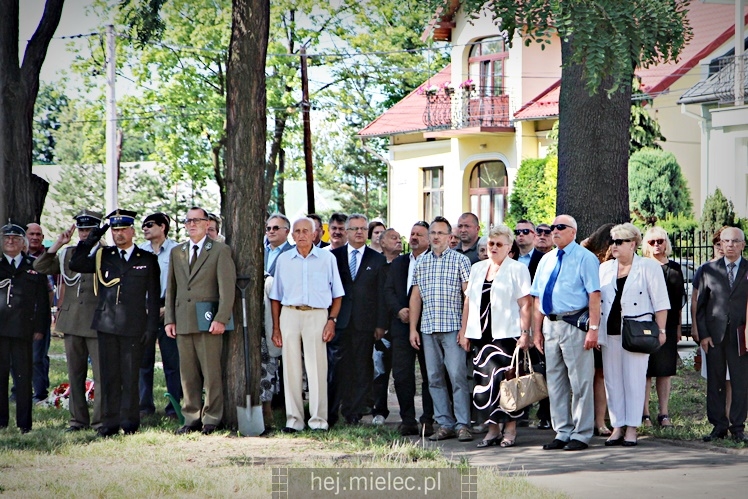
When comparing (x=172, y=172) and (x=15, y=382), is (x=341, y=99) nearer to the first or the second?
(x=172, y=172)

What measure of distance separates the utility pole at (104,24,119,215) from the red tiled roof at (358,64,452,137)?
881 cm

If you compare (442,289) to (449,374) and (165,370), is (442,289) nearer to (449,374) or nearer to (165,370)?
(449,374)

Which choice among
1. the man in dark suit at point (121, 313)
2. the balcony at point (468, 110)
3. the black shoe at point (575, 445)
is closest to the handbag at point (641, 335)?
the black shoe at point (575, 445)

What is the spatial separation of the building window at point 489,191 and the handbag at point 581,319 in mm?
24788

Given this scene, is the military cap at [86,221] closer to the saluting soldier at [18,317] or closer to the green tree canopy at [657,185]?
the saluting soldier at [18,317]

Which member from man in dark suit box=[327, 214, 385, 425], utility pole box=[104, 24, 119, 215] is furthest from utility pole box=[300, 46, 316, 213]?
→ man in dark suit box=[327, 214, 385, 425]

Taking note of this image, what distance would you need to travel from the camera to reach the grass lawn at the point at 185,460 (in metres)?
7.95

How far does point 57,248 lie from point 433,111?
2537 centimetres

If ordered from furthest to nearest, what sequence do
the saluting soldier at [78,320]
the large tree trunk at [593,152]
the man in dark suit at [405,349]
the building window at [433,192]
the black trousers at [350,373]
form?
the building window at [433,192] < the large tree trunk at [593,152] < the black trousers at [350,373] < the saluting soldier at [78,320] < the man in dark suit at [405,349]

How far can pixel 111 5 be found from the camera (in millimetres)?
40375

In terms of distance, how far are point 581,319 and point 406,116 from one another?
2972 cm

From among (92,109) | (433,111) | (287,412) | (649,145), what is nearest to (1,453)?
(287,412)

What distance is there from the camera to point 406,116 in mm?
39094

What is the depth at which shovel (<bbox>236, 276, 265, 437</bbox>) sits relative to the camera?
10.8 meters
